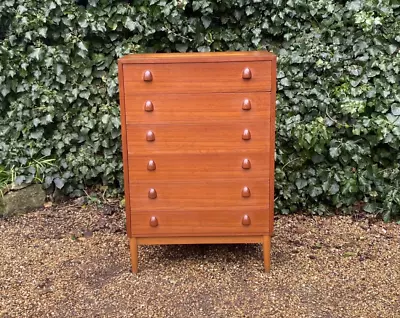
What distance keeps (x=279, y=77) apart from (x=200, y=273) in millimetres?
1636

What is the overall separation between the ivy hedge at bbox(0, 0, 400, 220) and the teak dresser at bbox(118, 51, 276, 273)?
1.00 meters

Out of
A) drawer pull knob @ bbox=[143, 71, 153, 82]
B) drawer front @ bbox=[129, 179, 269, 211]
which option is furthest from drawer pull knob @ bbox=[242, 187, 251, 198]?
drawer pull knob @ bbox=[143, 71, 153, 82]

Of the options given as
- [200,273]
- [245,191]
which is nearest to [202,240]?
[200,273]

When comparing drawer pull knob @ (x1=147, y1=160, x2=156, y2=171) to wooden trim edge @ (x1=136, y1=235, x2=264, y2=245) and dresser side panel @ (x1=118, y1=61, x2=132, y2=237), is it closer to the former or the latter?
dresser side panel @ (x1=118, y1=61, x2=132, y2=237)

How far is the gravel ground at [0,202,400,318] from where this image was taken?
285cm

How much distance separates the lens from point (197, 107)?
2945 mm

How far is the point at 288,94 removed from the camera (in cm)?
401

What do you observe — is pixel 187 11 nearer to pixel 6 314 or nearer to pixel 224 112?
pixel 224 112

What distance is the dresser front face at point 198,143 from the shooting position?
2.90 meters

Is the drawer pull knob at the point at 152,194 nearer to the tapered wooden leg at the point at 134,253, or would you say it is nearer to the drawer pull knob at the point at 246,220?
the tapered wooden leg at the point at 134,253

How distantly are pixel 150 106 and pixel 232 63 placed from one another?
1.66ft

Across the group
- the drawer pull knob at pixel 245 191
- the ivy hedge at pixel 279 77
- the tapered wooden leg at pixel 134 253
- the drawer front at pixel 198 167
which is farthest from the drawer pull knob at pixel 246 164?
the ivy hedge at pixel 279 77

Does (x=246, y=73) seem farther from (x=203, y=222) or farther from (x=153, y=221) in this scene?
(x=153, y=221)

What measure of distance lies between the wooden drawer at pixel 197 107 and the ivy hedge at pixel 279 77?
107cm
